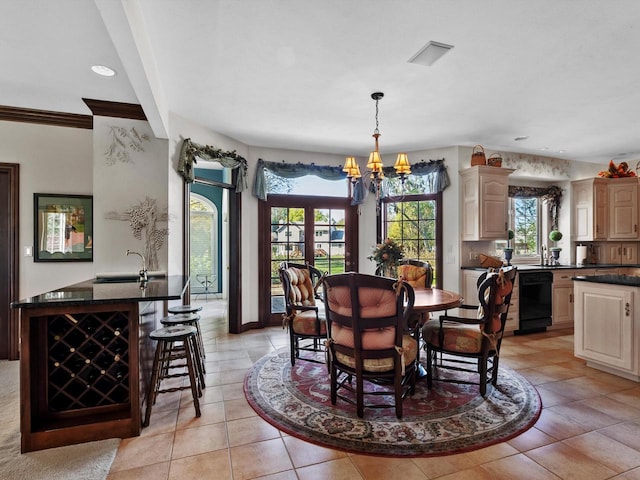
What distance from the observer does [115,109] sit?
11.6ft

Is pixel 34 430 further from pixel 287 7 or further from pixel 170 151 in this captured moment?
pixel 287 7

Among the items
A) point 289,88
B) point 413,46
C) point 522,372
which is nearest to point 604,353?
point 522,372

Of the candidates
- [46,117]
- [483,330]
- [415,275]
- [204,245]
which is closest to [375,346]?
[483,330]

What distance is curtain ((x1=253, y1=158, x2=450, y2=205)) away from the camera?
5.05 meters

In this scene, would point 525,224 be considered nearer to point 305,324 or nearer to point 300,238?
point 300,238

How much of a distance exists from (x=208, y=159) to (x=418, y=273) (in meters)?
2.89

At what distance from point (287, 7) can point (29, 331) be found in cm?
252

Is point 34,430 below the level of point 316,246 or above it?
below

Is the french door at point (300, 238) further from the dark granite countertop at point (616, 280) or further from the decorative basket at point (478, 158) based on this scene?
the dark granite countertop at point (616, 280)

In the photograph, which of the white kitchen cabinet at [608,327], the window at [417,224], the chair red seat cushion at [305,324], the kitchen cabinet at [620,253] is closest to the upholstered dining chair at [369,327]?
the chair red seat cushion at [305,324]

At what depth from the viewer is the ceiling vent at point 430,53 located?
2.52 m

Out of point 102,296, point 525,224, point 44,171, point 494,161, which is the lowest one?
point 102,296

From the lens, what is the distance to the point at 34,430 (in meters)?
2.15

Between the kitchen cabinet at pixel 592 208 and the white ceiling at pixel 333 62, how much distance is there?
1387 mm
